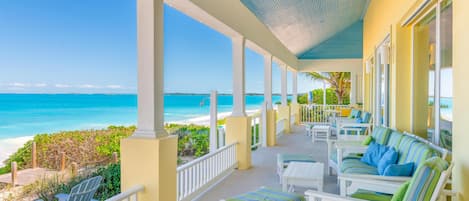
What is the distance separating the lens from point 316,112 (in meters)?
14.4

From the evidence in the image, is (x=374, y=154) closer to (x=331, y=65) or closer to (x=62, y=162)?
(x=62, y=162)

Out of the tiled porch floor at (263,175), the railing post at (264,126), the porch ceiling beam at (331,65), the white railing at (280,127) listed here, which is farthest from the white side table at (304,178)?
the porch ceiling beam at (331,65)

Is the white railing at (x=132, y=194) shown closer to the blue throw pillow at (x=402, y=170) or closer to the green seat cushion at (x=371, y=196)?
the green seat cushion at (x=371, y=196)

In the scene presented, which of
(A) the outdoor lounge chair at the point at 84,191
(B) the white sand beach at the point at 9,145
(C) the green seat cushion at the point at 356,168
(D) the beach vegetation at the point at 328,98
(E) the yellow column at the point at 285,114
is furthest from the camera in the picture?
(D) the beach vegetation at the point at 328,98

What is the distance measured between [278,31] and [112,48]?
7.49 m

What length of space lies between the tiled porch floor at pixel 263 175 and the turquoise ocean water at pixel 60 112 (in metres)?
1.37

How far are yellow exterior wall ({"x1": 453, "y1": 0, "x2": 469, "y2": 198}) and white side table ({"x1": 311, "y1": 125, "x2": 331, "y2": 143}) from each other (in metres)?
6.52

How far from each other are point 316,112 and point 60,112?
10.4 metres

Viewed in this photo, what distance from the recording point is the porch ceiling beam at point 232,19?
391cm

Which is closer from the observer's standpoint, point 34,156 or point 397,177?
point 397,177

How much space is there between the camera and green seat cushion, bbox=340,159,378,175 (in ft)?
12.2

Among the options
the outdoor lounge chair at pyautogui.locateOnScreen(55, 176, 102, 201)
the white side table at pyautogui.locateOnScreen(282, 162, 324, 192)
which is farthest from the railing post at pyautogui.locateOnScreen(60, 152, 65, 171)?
the white side table at pyautogui.locateOnScreen(282, 162, 324, 192)

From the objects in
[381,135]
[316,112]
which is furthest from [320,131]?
[381,135]

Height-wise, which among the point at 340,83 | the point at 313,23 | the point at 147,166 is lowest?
the point at 147,166
